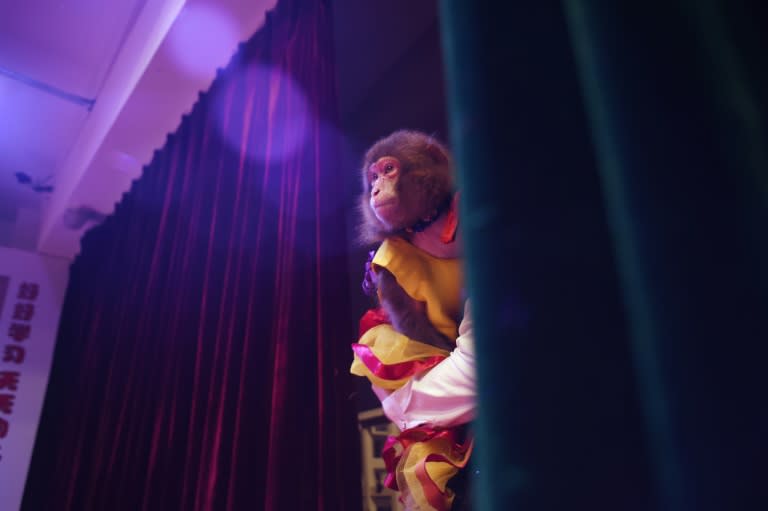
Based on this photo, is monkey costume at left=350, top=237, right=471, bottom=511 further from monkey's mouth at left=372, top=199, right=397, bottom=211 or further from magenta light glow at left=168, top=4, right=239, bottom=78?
magenta light glow at left=168, top=4, right=239, bottom=78

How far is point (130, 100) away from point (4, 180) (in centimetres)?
155

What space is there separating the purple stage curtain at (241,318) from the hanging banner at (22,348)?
745 millimetres

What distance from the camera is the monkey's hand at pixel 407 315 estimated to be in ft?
2.38

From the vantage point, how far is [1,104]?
2.33 metres

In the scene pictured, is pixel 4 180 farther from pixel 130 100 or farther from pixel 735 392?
pixel 735 392

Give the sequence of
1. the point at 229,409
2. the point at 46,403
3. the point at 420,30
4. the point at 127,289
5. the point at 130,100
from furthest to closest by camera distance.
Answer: the point at 46,403 → the point at 127,289 → the point at 130,100 → the point at 420,30 → the point at 229,409

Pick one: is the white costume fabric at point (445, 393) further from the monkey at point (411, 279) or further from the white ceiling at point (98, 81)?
the white ceiling at point (98, 81)

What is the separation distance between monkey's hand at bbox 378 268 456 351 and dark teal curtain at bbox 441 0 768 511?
422 millimetres

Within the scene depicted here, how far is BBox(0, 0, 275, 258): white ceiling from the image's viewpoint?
161cm

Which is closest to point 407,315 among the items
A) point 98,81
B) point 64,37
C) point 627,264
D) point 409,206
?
point 409,206

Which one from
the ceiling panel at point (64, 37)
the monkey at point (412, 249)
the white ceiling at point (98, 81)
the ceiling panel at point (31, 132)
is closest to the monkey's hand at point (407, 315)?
the monkey at point (412, 249)

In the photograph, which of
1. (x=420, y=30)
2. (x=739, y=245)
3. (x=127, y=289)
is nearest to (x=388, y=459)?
(x=739, y=245)

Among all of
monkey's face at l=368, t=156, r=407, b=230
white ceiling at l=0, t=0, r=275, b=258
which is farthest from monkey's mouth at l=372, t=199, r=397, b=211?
white ceiling at l=0, t=0, r=275, b=258

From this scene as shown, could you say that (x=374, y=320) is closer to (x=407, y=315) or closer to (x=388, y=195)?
(x=407, y=315)
